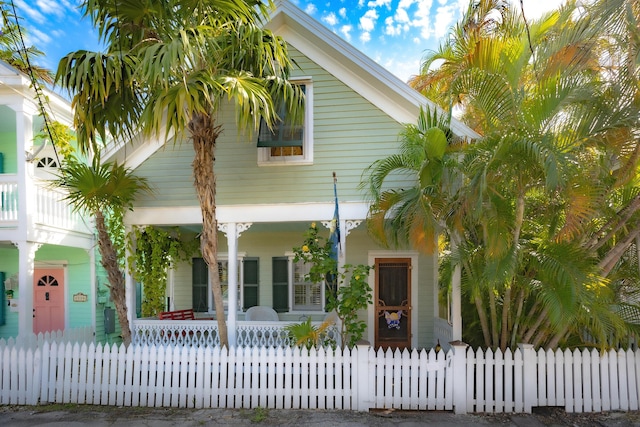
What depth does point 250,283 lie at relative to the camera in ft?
33.0

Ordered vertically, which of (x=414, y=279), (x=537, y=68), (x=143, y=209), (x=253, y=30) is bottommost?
Answer: (x=414, y=279)

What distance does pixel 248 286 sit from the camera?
33.0 ft

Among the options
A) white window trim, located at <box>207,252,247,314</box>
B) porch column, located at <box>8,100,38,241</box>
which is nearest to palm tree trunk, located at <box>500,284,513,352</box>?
white window trim, located at <box>207,252,247,314</box>

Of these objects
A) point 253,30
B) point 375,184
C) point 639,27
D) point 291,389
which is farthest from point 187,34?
point 639,27

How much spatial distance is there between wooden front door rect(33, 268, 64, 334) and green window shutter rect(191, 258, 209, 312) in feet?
10.9

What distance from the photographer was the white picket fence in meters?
5.68

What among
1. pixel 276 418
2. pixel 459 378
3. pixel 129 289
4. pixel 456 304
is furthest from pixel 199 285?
pixel 459 378

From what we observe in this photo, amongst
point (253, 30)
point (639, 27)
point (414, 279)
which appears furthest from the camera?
point (414, 279)

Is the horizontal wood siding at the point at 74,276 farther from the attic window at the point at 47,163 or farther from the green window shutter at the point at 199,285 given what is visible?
the green window shutter at the point at 199,285

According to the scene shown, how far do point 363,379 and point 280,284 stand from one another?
457cm

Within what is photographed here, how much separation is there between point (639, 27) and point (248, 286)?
29.2 feet

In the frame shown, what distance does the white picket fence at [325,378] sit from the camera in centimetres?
568

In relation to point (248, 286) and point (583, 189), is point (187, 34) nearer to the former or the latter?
point (583, 189)

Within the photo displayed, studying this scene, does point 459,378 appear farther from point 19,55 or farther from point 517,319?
point 19,55
